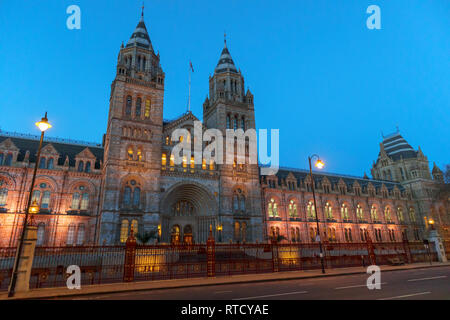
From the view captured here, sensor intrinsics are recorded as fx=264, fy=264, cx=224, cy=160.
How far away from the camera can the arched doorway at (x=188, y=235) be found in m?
41.2

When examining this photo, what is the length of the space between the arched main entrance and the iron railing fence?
12.4 meters

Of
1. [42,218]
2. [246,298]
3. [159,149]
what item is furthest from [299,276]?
[42,218]

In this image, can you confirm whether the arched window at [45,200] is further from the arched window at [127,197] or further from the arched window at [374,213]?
the arched window at [374,213]

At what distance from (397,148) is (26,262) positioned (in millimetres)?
88707

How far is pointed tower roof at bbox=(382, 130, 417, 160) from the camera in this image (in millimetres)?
74438

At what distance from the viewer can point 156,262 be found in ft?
70.1

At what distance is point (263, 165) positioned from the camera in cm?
5884

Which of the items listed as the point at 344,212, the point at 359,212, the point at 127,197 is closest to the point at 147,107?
the point at 127,197

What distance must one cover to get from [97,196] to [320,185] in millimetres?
44970

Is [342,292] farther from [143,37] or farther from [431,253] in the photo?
[143,37]

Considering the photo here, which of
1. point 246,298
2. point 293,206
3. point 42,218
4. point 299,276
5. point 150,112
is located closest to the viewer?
point 246,298

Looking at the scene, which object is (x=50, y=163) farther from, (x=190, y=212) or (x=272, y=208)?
(x=272, y=208)

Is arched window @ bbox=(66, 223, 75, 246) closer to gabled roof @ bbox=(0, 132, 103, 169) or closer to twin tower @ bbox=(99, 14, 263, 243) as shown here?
twin tower @ bbox=(99, 14, 263, 243)

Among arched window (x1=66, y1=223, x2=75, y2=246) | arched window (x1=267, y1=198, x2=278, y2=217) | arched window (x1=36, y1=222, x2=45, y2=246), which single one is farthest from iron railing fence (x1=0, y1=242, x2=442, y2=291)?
arched window (x1=267, y1=198, x2=278, y2=217)
